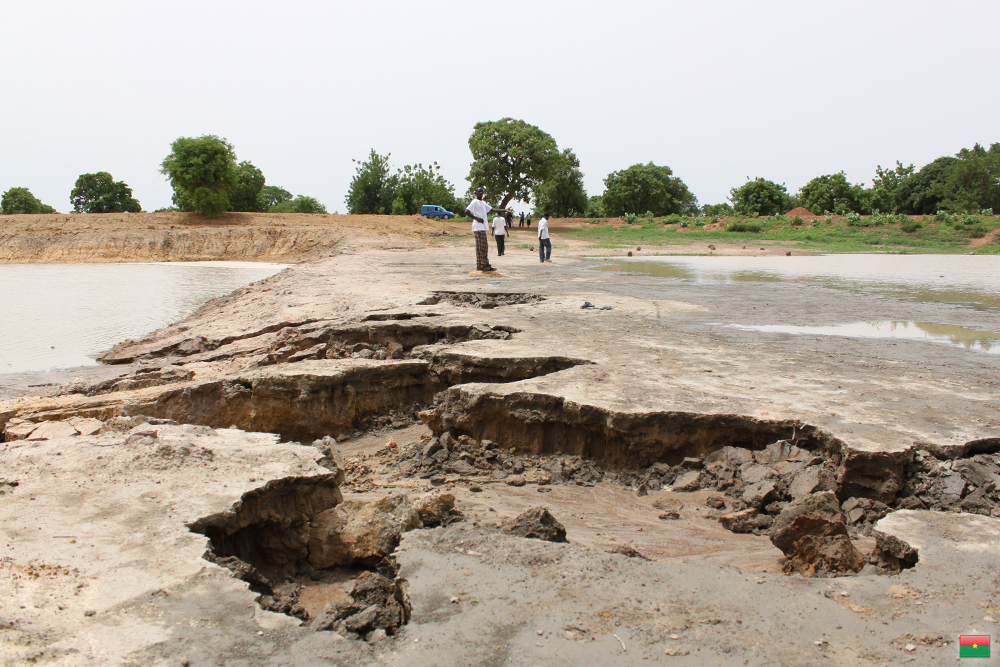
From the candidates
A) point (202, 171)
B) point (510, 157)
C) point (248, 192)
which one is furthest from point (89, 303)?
point (248, 192)

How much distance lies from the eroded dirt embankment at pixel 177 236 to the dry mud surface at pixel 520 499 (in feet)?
84.0

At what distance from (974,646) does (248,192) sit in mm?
52299

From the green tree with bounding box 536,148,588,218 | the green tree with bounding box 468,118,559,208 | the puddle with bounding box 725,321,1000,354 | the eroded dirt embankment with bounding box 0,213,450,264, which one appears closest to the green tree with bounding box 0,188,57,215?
the eroded dirt embankment with bounding box 0,213,450,264

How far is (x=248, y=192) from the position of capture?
162 ft

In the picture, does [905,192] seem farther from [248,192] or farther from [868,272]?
[248,192]

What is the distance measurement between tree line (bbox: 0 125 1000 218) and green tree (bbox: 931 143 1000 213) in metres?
0.06

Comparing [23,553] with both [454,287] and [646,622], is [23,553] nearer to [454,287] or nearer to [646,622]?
[646,622]

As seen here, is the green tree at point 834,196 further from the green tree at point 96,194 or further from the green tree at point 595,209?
the green tree at point 96,194

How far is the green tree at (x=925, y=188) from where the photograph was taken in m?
45.4

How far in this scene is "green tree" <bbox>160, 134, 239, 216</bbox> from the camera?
36.2 meters

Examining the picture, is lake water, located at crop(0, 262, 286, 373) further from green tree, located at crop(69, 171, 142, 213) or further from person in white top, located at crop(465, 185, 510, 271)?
green tree, located at crop(69, 171, 142, 213)

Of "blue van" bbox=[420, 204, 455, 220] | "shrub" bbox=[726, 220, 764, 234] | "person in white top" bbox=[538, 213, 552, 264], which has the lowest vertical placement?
"person in white top" bbox=[538, 213, 552, 264]

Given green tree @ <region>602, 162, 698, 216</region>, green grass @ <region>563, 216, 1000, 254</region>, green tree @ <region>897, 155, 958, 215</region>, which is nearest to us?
green grass @ <region>563, 216, 1000, 254</region>

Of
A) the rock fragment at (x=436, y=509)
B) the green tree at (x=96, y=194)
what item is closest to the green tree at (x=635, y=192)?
the green tree at (x=96, y=194)
